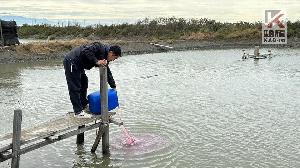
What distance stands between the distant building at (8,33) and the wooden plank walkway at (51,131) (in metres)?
24.9

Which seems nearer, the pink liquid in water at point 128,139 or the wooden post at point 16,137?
the wooden post at point 16,137

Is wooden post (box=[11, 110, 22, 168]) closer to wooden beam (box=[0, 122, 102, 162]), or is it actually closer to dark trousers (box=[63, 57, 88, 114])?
wooden beam (box=[0, 122, 102, 162])

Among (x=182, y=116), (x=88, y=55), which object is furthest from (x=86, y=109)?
(x=182, y=116)

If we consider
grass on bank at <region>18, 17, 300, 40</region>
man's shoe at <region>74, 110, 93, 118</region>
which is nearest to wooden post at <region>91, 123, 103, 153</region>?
man's shoe at <region>74, 110, 93, 118</region>

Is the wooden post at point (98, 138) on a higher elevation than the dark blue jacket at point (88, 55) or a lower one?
lower

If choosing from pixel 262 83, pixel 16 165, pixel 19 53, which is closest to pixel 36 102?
pixel 16 165

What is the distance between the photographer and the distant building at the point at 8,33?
3183 centimetres

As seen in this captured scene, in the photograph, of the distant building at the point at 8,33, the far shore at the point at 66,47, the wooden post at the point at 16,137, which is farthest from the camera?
the distant building at the point at 8,33

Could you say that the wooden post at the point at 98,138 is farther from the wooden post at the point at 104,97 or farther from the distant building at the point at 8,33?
the distant building at the point at 8,33

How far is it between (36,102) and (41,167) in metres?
7.14

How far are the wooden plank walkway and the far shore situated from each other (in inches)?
870

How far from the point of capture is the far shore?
3094 centimetres

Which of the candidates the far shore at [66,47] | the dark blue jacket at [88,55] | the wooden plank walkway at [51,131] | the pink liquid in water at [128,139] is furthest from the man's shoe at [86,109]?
the far shore at [66,47]

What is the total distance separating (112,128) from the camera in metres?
11.0
